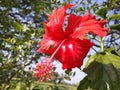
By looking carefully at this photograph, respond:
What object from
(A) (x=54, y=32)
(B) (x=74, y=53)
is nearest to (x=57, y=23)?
(A) (x=54, y=32)

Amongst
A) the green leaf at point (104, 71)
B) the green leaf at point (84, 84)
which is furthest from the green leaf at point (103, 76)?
the green leaf at point (84, 84)

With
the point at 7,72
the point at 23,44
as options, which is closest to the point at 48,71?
the point at 23,44

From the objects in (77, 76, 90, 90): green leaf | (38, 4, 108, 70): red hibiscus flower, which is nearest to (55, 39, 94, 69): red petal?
(38, 4, 108, 70): red hibiscus flower

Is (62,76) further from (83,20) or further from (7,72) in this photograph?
(83,20)

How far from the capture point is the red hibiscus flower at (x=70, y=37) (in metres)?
1.08

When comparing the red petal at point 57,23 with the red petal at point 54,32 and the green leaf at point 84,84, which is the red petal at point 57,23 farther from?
the green leaf at point 84,84

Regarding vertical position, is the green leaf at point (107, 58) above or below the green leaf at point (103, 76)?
above

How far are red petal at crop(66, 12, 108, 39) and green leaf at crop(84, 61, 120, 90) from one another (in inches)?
5.4

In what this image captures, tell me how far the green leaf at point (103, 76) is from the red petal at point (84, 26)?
0.45ft

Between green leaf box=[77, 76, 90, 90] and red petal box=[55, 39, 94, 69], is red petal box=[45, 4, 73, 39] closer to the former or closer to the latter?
red petal box=[55, 39, 94, 69]

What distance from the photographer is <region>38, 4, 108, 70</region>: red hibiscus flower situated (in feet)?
3.55

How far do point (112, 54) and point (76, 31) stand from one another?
0.18 m

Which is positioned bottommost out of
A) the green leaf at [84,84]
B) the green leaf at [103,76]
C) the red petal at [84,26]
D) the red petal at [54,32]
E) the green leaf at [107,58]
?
the green leaf at [103,76]

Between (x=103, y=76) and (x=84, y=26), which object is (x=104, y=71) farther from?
(x=84, y=26)
